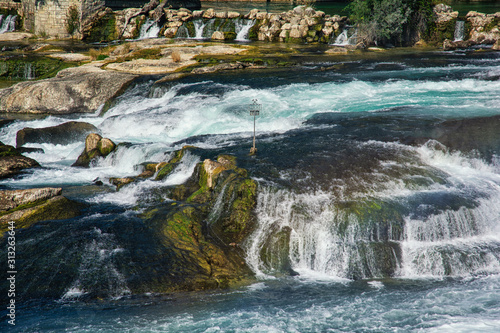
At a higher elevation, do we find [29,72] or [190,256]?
[29,72]

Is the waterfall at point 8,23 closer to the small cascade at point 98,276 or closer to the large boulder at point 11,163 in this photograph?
the large boulder at point 11,163

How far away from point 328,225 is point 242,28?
31682mm

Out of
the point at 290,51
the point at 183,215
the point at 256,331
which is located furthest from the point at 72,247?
the point at 290,51

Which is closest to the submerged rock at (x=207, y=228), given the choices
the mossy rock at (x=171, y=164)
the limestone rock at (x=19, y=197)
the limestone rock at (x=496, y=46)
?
the mossy rock at (x=171, y=164)

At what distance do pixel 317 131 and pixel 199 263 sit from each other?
23.8 ft

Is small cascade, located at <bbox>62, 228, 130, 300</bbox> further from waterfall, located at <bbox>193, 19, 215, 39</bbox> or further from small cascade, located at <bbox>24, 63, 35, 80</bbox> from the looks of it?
waterfall, located at <bbox>193, 19, 215, 39</bbox>

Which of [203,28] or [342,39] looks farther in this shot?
[203,28]

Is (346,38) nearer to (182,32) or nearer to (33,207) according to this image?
(182,32)

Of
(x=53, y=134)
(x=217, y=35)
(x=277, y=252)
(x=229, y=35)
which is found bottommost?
(x=277, y=252)

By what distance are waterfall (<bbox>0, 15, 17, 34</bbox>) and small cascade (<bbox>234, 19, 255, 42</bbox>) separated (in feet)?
71.9

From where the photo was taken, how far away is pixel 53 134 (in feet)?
56.3

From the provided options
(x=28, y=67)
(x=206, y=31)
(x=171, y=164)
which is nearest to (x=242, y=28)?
(x=206, y=31)

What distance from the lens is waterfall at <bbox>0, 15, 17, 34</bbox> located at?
41.5 m

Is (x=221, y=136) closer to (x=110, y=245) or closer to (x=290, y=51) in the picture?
(x=110, y=245)
